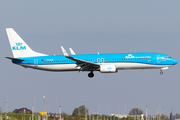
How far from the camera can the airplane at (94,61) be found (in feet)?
228

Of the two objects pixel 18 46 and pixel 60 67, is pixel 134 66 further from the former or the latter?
pixel 18 46

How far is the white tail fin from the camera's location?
250 feet

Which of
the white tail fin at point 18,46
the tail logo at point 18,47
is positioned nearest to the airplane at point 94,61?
the white tail fin at point 18,46

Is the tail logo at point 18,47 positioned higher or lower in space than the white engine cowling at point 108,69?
higher

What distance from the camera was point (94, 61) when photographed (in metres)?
71.2

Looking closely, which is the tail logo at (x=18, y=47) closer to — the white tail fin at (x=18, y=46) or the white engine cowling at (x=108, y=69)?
the white tail fin at (x=18, y=46)

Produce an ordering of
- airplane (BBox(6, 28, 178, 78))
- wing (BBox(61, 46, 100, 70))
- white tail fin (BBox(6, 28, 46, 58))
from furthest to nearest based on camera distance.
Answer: white tail fin (BBox(6, 28, 46, 58))
airplane (BBox(6, 28, 178, 78))
wing (BBox(61, 46, 100, 70))

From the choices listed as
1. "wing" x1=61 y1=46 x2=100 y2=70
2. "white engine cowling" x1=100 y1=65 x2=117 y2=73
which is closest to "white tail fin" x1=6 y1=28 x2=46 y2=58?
"wing" x1=61 y1=46 x2=100 y2=70

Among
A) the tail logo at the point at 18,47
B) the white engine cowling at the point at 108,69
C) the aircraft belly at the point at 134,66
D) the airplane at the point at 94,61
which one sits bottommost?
the white engine cowling at the point at 108,69

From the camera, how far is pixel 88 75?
74812mm

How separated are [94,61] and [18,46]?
58.8ft

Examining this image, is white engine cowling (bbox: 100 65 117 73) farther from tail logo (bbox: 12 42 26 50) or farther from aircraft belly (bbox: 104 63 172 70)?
tail logo (bbox: 12 42 26 50)

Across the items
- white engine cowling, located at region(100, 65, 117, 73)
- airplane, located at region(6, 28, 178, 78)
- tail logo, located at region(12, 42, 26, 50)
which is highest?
tail logo, located at region(12, 42, 26, 50)

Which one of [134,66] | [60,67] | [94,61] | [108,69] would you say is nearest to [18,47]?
[60,67]
